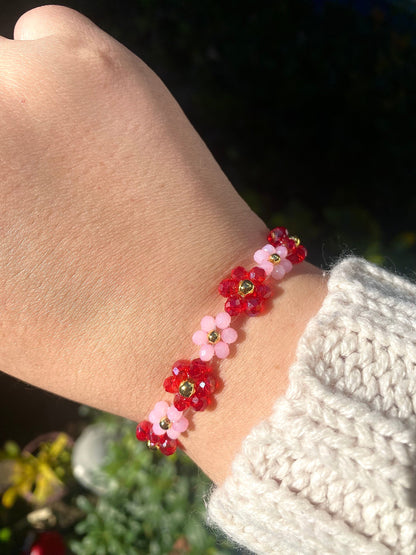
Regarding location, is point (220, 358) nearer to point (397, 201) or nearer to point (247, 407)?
point (247, 407)

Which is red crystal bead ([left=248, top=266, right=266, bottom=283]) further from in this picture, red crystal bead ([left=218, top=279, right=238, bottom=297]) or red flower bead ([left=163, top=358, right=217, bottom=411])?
red flower bead ([left=163, top=358, right=217, bottom=411])

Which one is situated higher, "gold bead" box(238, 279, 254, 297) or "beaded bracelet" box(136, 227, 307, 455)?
"gold bead" box(238, 279, 254, 297)

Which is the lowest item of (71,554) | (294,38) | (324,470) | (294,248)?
(71,554)

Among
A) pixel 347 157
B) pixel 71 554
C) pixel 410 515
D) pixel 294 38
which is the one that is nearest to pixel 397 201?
pixel 347 157

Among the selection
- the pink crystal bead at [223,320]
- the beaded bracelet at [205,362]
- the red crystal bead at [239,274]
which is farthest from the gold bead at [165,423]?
the red crystal bead at [239,274]

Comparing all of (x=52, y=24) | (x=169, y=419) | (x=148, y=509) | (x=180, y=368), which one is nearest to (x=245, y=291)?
(x=180, y=368)

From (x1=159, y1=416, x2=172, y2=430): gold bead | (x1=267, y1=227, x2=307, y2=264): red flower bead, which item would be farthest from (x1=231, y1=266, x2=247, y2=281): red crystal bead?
(x1=159, y1=416, x2=172, y2=430): gold bead
